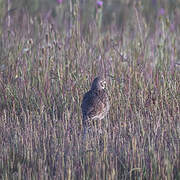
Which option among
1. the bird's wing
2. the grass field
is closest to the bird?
the bird's wing

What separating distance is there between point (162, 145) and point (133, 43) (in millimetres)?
2549

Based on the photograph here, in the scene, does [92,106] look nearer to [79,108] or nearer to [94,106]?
[94,106]

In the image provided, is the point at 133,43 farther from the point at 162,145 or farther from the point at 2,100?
the point at 162,145

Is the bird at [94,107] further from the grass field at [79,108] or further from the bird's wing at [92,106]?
the grass field at [79,108]

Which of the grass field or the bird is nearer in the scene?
the grass field

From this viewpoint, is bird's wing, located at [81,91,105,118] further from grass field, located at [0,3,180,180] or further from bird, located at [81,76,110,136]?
grass field, located at [0,3,180,180]

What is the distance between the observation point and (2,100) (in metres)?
5.39

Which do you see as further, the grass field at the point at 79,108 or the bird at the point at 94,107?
the bird at the point at 94,107

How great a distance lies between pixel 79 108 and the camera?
518cm

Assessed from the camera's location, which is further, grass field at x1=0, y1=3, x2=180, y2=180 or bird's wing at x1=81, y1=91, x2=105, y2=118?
bird's wing at x1=81, y1=91, x2=105, y2=118

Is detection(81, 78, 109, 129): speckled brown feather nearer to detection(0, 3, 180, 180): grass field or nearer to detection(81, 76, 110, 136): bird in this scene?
detection(81, 76, 110, 136): bird

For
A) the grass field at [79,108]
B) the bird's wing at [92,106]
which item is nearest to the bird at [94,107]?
the bird's wing at [92,106]

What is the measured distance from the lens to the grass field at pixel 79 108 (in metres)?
3.74

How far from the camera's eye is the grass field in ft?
12.3
